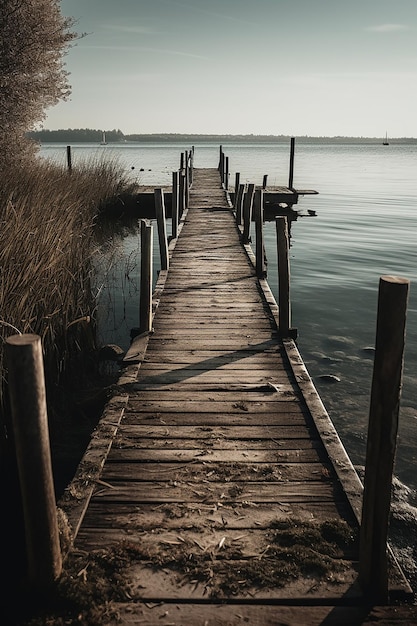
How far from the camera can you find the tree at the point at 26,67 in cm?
1564

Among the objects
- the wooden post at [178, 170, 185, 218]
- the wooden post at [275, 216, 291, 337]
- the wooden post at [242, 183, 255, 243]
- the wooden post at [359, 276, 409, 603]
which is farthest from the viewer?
the wooden post at [178, 170, 185, 218]

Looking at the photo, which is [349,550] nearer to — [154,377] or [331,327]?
[154,377]

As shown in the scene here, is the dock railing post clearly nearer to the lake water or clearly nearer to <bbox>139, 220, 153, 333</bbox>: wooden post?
the lake water

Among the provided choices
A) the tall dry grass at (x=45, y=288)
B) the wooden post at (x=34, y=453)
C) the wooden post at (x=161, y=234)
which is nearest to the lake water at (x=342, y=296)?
the wooden post at (x=161, y=234)

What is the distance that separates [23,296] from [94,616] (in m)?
2.95

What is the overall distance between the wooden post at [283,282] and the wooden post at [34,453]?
418 cm

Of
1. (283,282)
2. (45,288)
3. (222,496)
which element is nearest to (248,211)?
(283,282)

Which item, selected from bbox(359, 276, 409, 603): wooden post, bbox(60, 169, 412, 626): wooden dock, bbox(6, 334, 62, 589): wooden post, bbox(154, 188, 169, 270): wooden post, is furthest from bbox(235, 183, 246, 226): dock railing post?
bbox(6, 334, 62, 589): wooden post

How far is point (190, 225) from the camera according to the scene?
14.6 metres

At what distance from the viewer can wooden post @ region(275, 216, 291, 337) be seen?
20.9 feet

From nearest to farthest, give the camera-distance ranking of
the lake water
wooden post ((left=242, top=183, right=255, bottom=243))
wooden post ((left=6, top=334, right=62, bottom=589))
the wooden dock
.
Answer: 1. wooden post ((left=6, top=334, right=62, bottom=589))
2. the wooden dock
3. the lake water
4. wooden post ((left=242, top=183, right=255, bottom=243))

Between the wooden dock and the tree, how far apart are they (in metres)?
13.1

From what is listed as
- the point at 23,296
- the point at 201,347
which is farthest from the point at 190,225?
the point at 23,296

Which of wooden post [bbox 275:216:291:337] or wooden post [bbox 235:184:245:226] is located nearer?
wooden post [bbox 275:216:291:337]
